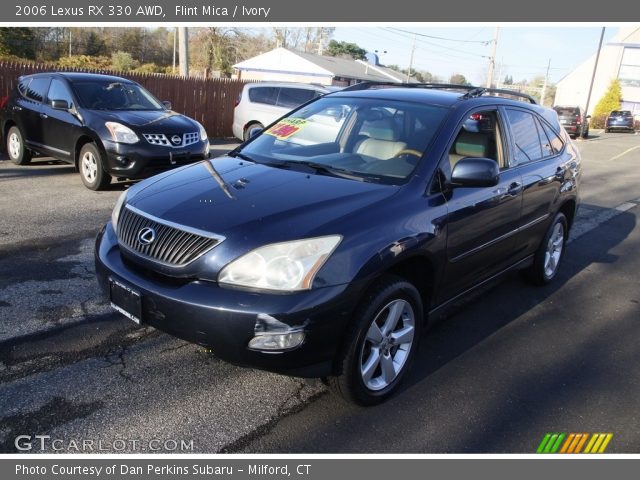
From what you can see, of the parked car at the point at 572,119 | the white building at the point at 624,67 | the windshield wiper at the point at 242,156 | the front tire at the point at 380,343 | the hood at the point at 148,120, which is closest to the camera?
the front tire at the point at 380,343

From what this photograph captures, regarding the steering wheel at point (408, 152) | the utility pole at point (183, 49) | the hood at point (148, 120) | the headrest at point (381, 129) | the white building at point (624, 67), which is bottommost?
the hood at point (148, 120)

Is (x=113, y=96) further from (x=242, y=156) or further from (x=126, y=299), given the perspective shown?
(x=126, y=299)

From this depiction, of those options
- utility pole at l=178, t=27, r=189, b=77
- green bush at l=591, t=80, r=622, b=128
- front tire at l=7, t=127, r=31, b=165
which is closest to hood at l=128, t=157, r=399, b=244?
front tire at l=7, t=127, r=31, b=165

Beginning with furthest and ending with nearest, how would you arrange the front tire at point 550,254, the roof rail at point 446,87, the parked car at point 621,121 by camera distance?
the parked car at point 621,121, the front tire at point 550,254, the roof rail at point 446,87

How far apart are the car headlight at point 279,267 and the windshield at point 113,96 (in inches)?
256

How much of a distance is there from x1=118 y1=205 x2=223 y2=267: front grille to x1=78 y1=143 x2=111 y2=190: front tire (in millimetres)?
4983

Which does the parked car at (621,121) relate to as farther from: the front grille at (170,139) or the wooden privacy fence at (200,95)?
the front grille at (170,139)

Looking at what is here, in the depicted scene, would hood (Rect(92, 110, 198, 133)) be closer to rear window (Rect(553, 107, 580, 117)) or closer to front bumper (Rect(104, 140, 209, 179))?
front bumper (Rect(104, 140, 209, 179))

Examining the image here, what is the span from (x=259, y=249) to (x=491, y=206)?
75.3 inches

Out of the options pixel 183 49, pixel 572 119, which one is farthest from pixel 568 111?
pixel 183 49

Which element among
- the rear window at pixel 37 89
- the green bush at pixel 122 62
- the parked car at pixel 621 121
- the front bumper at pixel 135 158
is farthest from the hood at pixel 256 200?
the green bush at pixel 122 62

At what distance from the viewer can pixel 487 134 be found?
3916 mm

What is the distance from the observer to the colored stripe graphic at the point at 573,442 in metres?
2.78

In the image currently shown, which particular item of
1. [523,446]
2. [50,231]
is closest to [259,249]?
[523,446]
